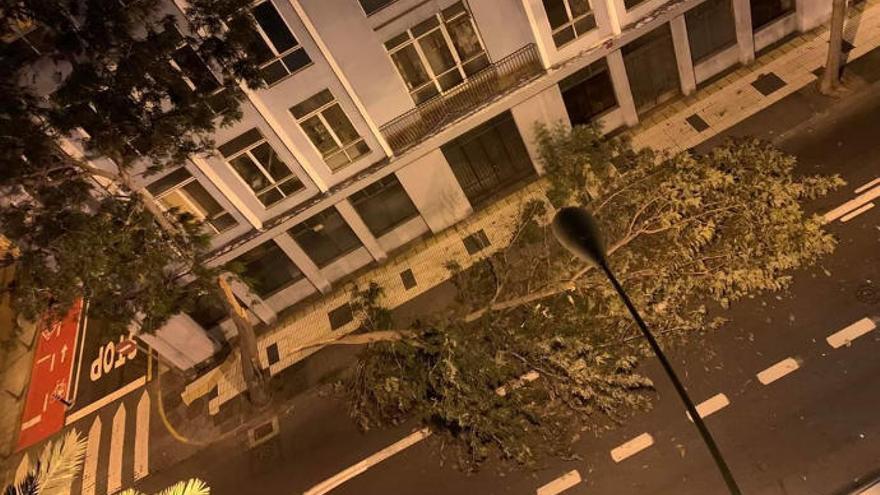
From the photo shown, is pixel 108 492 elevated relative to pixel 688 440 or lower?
elevated

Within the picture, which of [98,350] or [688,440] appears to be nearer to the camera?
[688,440]

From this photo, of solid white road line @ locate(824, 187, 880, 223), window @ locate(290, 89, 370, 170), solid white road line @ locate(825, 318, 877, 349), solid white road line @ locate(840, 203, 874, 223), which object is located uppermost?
window @ locate(290, 89, 370, 170)

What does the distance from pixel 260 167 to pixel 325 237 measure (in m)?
3.55

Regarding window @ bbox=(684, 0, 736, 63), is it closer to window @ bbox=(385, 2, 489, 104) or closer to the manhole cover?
window @ bbox=(385, 2, 489, 104)

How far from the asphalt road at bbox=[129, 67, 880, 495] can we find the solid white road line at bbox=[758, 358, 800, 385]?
110 millimetres

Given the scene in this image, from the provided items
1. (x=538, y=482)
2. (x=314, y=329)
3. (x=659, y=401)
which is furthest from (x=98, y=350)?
(x=659, y=401)

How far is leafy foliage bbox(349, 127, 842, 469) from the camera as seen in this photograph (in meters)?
13.8

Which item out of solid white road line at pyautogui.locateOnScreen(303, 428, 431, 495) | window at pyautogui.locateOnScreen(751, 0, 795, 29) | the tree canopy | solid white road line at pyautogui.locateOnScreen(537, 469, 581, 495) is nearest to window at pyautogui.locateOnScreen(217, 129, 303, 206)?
the tree canopy

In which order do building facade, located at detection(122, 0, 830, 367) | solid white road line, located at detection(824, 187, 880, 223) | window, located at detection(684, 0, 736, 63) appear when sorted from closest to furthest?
solid white road line, located at detection(824, 187, 880, 223) < building facade, located at detection(122, 0, 830, 367) < window, located at detection(684, 0, 736, 63)

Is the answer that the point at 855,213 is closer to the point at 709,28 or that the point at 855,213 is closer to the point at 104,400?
the point at 709,28

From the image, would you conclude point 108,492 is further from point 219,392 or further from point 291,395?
point 291,395

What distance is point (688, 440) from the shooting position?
13602mm

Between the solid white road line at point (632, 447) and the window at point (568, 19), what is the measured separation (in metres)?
11.7

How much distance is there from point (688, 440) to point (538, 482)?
3.77 metres
